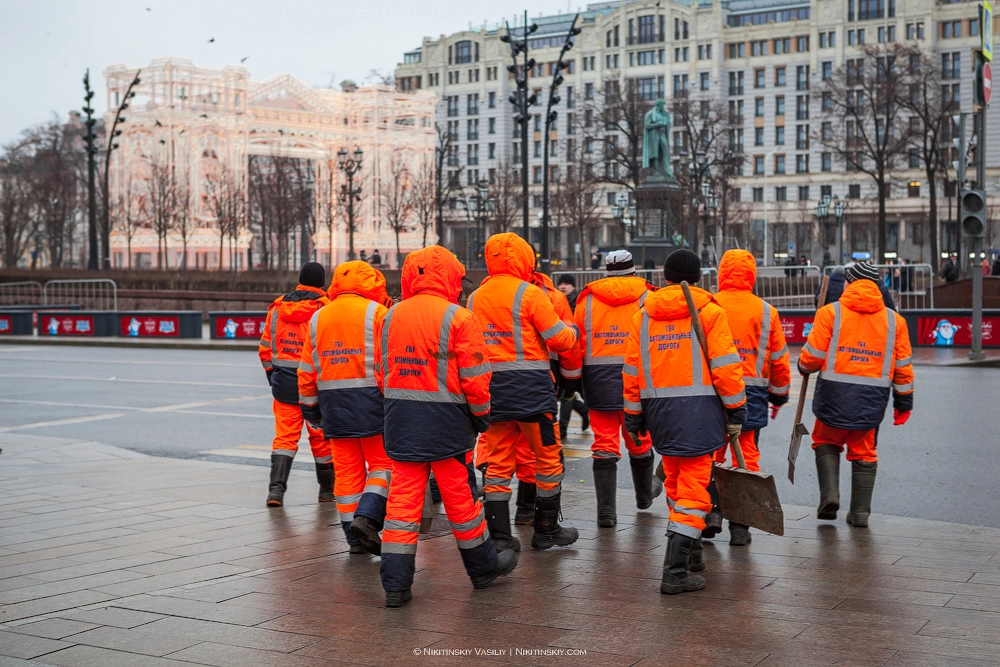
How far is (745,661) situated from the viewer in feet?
15.7

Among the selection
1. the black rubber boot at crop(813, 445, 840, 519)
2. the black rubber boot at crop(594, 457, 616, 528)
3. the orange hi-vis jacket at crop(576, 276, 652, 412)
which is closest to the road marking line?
the orange hi-vis jacket at crop(576, 276, 652, 412)

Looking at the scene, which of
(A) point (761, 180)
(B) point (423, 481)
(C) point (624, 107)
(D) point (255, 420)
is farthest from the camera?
(A) point (761, 180)

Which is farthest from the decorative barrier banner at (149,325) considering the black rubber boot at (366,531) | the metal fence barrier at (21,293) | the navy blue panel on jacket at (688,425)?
the navy blue panel on jacket at (688,425)

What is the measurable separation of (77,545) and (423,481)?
9.07 ft

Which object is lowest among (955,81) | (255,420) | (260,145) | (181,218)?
(255,420)

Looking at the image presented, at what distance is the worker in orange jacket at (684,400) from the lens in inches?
237

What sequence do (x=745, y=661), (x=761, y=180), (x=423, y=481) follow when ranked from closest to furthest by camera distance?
(x=745, y=661)
(x=423, y=481)
(x=761, y=180)

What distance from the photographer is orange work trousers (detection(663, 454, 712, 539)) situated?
600 cm

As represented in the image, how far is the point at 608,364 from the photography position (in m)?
7.92

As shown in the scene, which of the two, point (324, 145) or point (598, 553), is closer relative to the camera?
point (598, 553)

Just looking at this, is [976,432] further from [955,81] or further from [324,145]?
[955,81]

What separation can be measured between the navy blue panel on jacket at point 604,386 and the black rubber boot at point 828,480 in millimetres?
1426

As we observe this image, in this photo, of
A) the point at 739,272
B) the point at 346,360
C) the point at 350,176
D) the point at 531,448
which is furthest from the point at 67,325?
the point at 739,272

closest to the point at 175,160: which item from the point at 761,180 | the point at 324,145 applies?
the point at 324,145
